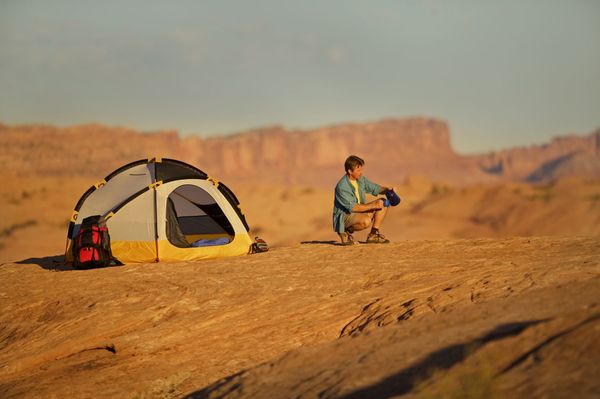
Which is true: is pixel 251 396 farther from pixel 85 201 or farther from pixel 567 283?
pixel 85 201

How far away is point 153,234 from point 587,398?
8.90 meters

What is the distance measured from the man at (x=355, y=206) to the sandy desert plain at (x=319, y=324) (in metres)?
0.47

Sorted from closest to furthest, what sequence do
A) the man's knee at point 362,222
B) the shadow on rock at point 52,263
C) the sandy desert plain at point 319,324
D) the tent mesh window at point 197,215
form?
the sandy desert plain at point 319,324 < the man's knee at point 362,222 < the shadow on rock at point 52,263 < the tent mesh window at point 197,215

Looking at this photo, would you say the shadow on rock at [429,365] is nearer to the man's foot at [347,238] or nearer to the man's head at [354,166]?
the man's head at [354,166]

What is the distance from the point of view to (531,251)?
35.8ft

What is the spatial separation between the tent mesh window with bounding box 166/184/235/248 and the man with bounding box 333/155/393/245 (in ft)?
6.90

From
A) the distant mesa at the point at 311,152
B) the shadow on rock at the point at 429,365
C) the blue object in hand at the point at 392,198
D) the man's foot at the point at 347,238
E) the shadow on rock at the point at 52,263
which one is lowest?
the shadow on rock at the point at 429,365

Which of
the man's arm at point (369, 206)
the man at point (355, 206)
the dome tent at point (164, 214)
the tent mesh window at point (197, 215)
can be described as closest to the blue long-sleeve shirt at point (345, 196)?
the man at point (355, 206)

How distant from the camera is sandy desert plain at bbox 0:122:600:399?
5609mm

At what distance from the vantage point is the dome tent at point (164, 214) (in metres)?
12.5

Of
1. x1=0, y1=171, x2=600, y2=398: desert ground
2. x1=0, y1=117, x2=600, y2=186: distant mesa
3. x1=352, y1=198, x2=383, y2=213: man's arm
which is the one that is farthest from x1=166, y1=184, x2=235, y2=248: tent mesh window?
x1=0, y1=117, x2=600, y2=186: distant mesa

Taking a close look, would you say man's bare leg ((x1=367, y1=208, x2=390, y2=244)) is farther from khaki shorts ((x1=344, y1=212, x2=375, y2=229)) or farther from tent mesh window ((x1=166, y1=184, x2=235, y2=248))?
tent mesh window ((x1=166, y1=184, x2=235, y2=248))

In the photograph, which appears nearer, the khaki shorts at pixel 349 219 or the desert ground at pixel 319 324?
the desert ground at pixel 319 324

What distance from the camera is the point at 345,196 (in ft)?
40.3
